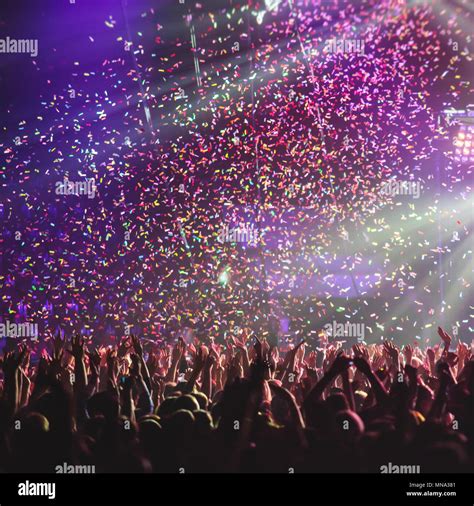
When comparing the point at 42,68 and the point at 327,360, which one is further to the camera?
the point at 42,68

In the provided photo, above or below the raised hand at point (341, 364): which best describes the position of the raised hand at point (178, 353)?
above

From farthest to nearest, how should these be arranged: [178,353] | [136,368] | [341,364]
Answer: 1. [178,353]
2. [136,368]
3. [341,364]

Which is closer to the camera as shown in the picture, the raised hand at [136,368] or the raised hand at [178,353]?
the raised hand at [136,368]

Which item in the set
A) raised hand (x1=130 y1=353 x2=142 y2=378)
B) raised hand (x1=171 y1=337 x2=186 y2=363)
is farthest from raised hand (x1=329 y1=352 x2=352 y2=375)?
raised hand (x1=171 y1=337 x2=186 y2=363)

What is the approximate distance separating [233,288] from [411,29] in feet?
12.1

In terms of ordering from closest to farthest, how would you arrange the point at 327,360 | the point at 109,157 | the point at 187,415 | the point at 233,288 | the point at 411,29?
the point at 187,415
the point at 327,360
the point at 411,29
the point at 109,157
the point at 233,288

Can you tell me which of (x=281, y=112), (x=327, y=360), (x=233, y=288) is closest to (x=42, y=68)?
(x=281, y=112)

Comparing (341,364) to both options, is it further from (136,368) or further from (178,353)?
(178,353)

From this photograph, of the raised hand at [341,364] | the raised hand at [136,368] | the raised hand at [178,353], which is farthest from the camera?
the raised hand at [178,353]

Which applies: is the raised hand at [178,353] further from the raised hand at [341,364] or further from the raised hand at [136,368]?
the raised hand at [341,364]

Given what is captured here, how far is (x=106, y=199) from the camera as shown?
27.2 ft

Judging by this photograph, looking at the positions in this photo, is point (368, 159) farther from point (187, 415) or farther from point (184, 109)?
point (187, 415)

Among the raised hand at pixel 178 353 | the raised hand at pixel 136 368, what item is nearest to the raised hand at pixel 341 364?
the raised hand at pixel 136 368

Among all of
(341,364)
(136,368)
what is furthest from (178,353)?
(341,364)
